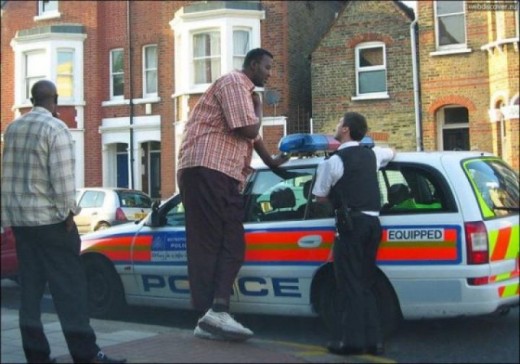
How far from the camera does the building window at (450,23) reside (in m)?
14.8

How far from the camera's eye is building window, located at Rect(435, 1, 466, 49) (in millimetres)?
14797

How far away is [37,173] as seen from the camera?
12.7 ft

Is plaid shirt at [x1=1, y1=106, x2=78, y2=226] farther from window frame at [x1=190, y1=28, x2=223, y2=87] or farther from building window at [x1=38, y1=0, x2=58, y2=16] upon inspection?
window frame at [x1=190, y1=28, x2=223, y2=87]

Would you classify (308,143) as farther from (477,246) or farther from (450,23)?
(450,23)

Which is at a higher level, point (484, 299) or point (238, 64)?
point (238, 64)

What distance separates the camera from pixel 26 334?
13.0 feet

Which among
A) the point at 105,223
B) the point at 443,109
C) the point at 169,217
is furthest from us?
the point at 443,109

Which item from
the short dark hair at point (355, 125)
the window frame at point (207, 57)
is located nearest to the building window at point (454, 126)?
the short dark hair at point (355, 125)

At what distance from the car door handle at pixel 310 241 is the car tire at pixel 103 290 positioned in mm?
2006

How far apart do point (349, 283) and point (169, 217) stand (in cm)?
204

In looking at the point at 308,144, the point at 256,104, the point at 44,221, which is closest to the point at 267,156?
the point at 308,144

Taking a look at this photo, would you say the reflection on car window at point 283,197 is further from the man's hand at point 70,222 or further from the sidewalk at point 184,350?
the man's hand at point 70,222

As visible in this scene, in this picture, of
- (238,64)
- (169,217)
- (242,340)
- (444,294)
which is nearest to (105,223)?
(169,217)

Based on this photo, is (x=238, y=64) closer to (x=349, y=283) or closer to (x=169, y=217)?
(x=169, y=217)
